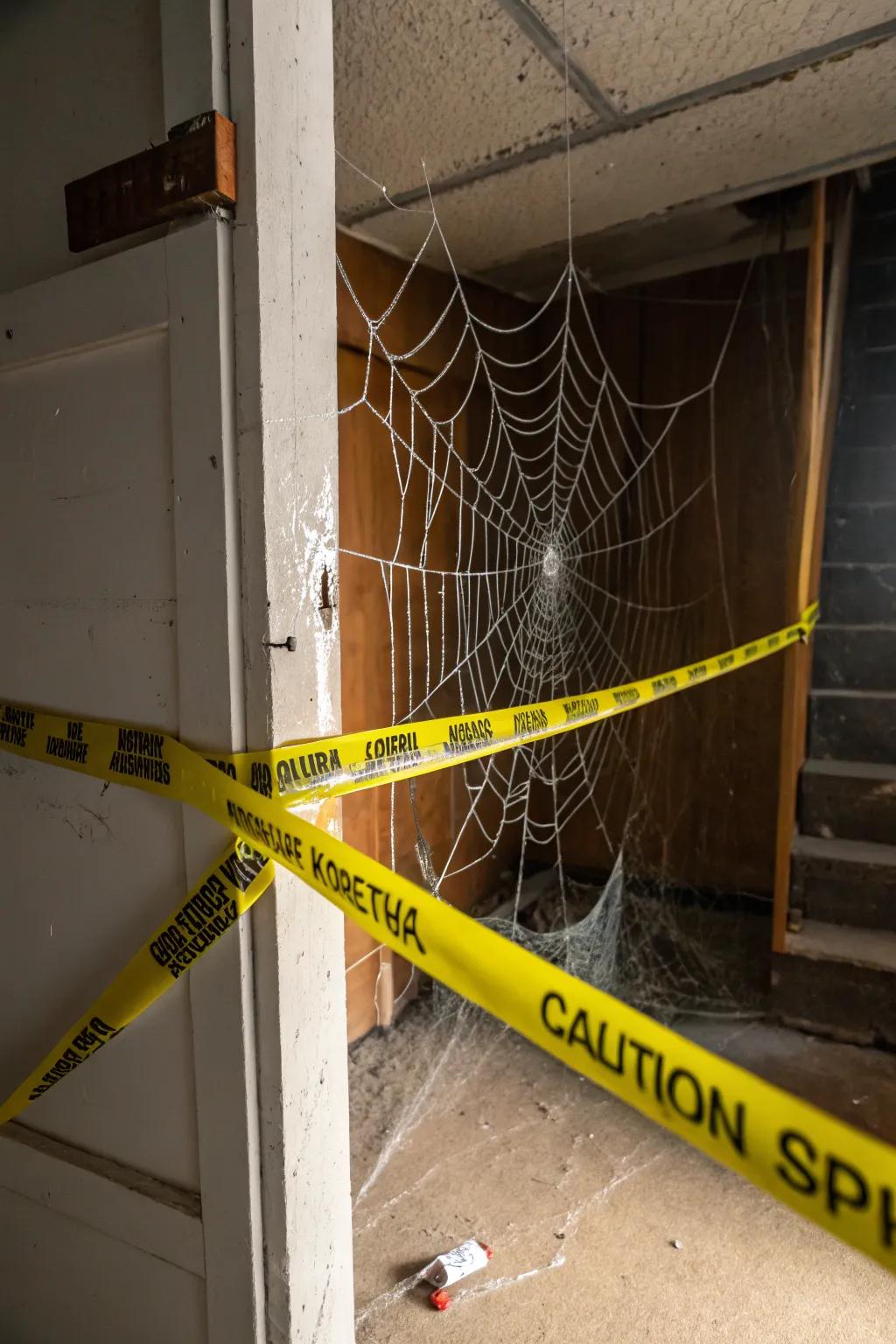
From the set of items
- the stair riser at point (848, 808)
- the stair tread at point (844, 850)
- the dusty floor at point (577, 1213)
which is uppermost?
the stair riser at point (848, 808)

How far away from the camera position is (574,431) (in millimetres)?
3432

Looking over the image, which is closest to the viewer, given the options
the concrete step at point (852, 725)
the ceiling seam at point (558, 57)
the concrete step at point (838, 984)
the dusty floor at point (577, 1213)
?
the ceiling seam at point (558, 57)

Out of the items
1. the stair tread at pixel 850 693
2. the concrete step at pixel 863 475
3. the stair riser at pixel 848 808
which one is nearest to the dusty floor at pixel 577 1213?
the stair riser at pixel 848 808

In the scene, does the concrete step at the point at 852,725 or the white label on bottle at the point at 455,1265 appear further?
the concrete step at the point at 852,725

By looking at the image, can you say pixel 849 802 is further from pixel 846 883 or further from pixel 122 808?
pixel 122 808

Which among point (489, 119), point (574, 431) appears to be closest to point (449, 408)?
point (574, 431)

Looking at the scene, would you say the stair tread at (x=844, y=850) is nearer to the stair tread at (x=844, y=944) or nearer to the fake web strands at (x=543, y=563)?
the stair tread at (x=844, y=944)

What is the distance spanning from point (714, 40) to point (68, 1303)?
2437mm

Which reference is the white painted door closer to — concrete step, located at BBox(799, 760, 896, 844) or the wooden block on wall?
the wooden block on wall

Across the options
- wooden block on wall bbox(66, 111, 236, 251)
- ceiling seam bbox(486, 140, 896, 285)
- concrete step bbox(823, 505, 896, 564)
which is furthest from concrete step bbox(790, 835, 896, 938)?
wooden block on wall bbox(66, 111, 236, 251)

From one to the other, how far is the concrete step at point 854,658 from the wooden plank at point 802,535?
256mm

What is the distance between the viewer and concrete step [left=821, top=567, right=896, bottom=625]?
2.92m

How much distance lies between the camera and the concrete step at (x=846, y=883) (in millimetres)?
2596

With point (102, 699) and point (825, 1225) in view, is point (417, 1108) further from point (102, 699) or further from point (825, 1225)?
point (825, 1225)
